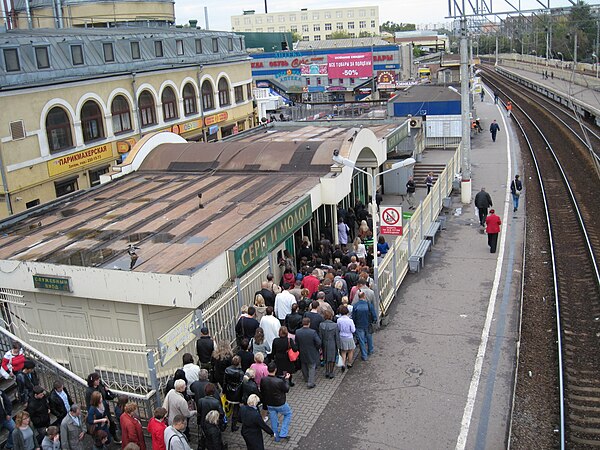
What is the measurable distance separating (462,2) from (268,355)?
56.2 feet

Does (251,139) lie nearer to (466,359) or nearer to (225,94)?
(225,94)

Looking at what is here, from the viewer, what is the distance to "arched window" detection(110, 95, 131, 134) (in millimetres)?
27375

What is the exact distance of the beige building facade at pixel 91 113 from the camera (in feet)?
72.3

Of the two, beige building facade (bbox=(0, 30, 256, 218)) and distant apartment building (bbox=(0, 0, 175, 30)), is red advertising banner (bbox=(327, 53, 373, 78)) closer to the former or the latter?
beige building facade (bbox=(0, 30, 256, 218))

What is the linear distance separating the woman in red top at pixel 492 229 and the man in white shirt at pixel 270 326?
897cm

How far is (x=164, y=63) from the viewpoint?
Result: 31203 millimetres

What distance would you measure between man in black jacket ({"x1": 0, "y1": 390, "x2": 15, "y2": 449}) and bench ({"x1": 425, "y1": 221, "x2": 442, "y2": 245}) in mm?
12694

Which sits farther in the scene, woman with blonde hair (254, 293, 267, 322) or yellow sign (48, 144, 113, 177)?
yellow sign (48, 144, 113, 177)

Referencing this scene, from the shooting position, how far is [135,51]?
29500 millimetres

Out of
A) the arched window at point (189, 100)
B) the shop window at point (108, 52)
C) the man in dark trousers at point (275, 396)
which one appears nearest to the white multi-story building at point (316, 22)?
the arched window at point (189, 100)

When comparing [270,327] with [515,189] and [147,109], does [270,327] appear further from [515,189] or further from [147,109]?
[147,109]

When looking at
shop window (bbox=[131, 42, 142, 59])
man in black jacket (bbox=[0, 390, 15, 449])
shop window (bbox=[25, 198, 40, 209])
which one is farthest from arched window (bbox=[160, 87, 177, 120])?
man in black jacket (bbox=[0, 390, 15, 449])

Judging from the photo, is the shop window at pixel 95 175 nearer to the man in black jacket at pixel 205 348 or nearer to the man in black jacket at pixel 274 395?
the man in black jacket at pixel 205 348

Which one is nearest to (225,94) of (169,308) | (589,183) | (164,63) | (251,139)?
(164,63)
